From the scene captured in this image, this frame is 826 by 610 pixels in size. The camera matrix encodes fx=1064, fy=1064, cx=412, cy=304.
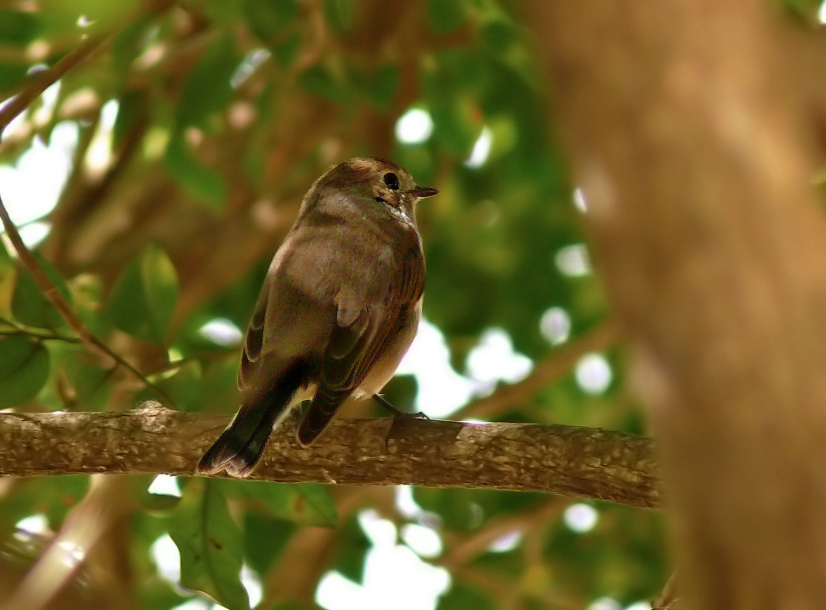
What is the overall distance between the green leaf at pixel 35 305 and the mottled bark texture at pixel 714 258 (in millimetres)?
2552

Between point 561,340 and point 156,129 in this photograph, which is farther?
point 561,340

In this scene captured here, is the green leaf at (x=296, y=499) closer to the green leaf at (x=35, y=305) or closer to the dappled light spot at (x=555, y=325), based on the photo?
the green leaf at (x=35, y=305)

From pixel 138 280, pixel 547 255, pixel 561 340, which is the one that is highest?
pixel 138 280

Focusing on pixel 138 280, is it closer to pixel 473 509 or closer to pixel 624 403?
pixel 473 509

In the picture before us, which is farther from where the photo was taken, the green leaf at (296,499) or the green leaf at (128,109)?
the green leaf at (128,109)

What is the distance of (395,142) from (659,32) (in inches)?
193

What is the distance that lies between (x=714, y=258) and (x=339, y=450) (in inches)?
85.7

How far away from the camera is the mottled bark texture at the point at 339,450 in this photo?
9.57 ft

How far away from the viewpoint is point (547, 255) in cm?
614

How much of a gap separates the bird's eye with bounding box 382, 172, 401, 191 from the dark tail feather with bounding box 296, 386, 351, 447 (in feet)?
5.56

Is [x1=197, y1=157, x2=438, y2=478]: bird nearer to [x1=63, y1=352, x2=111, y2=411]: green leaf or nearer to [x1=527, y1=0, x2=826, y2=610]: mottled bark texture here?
[x1=63, y1=352, x2=111, y2=411]: green leaf

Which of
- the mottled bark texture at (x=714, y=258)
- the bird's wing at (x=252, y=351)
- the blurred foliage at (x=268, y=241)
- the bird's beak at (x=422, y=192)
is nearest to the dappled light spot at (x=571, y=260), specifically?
the blurred foliage at (x=268, y=241)

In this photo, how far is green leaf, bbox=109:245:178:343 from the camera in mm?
3547

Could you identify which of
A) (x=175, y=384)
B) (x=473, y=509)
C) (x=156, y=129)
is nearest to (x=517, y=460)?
(x=175, y=384)
